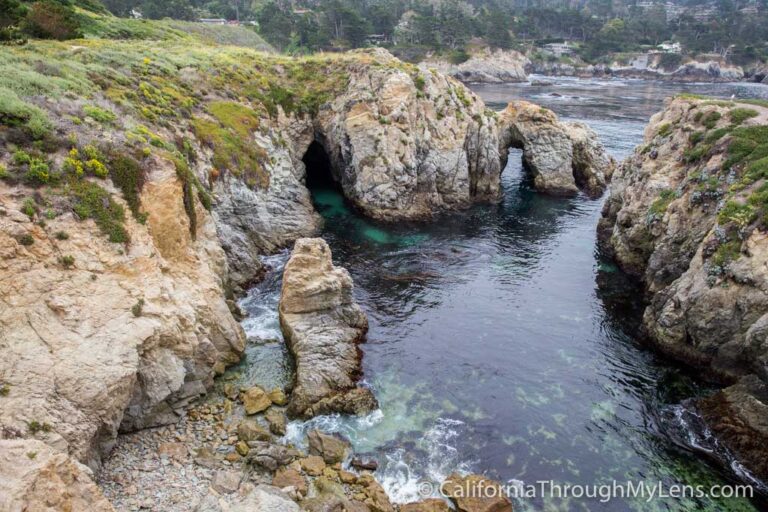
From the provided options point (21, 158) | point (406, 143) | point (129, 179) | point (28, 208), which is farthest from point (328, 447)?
point (406, 143)

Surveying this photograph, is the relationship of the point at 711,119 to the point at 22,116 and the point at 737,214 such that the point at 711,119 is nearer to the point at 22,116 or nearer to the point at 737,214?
the point at 737,214

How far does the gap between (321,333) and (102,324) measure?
38.2 feet

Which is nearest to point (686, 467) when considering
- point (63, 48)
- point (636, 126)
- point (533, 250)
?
point (533, 250)

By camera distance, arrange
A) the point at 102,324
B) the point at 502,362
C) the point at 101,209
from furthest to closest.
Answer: the point at 502,362
the point at 101,209
the point at 102,324

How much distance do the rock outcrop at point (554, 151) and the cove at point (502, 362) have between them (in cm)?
1106

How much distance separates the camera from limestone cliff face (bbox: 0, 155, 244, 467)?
58.4 feet

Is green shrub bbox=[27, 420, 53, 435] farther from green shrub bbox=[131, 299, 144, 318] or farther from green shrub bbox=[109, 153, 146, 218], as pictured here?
green shrub bbox=[109, 153, 146, 218]

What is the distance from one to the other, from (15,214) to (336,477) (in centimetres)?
1739

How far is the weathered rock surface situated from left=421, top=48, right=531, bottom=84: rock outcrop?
15859cm

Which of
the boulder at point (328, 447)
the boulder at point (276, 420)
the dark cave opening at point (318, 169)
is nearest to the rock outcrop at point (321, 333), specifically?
the boulder at point (276, 420)

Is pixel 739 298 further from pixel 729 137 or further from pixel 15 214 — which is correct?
pixel 15 214

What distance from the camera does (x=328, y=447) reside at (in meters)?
22.2

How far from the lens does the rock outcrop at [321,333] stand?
24922 millimetres

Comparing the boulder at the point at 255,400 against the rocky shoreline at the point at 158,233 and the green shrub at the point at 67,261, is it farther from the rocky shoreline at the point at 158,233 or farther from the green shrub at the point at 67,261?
the green shrub at the point at 67,261
